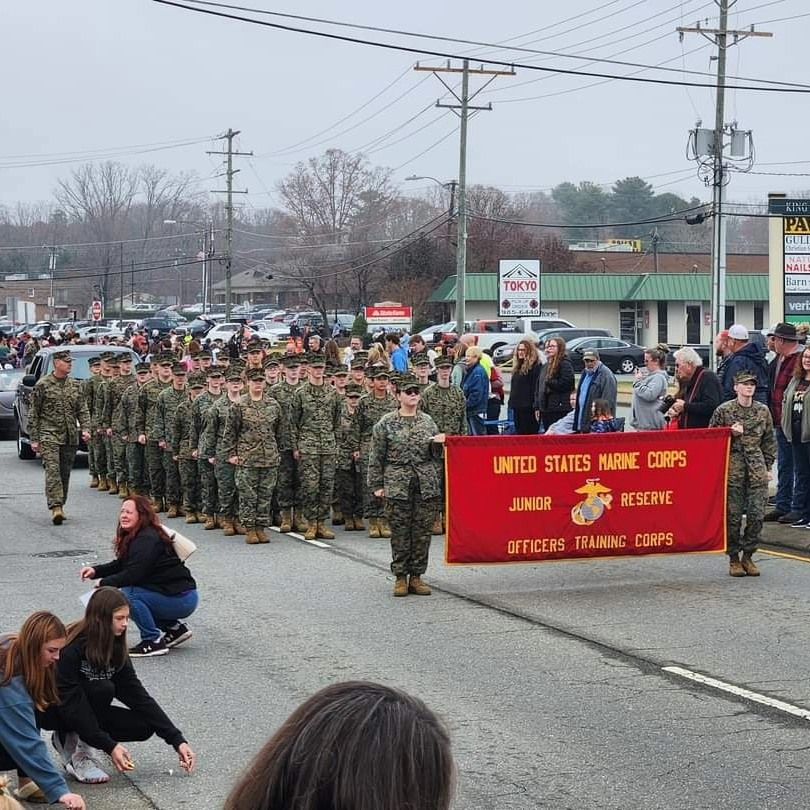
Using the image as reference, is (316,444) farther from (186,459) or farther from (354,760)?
(354,760)

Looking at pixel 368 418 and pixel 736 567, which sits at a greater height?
pixel 368 418

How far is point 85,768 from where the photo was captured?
709cm

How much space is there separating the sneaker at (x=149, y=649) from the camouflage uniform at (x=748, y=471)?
17.5 ft

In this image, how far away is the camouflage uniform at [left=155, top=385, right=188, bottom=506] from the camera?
57.1ft

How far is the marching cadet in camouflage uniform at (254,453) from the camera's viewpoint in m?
14.9

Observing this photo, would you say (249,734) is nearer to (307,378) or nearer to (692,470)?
(692,470)

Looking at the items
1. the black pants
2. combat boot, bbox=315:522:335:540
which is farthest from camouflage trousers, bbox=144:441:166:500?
the black pants

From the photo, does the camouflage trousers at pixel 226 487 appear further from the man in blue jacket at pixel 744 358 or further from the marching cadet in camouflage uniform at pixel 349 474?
the man in blue jacket at pixel 744 358

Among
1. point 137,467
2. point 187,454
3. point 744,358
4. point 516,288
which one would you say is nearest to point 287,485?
point 187,454

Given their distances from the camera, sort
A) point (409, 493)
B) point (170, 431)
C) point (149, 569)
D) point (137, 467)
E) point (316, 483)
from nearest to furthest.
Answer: point (149, 569), point (409, 493), point (316, 483), point (170, 431), point (137, 467)

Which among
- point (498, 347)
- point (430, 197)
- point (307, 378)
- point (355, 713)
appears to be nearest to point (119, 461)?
point (307, 378)

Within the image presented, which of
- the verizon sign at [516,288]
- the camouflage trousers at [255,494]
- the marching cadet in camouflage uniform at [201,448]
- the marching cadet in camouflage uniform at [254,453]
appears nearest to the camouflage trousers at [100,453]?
the marching cadet in camouflage uniform at [201,448]

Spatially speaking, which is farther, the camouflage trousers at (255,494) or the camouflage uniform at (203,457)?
the camouflage uniform at (203,457)

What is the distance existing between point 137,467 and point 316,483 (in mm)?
4148
